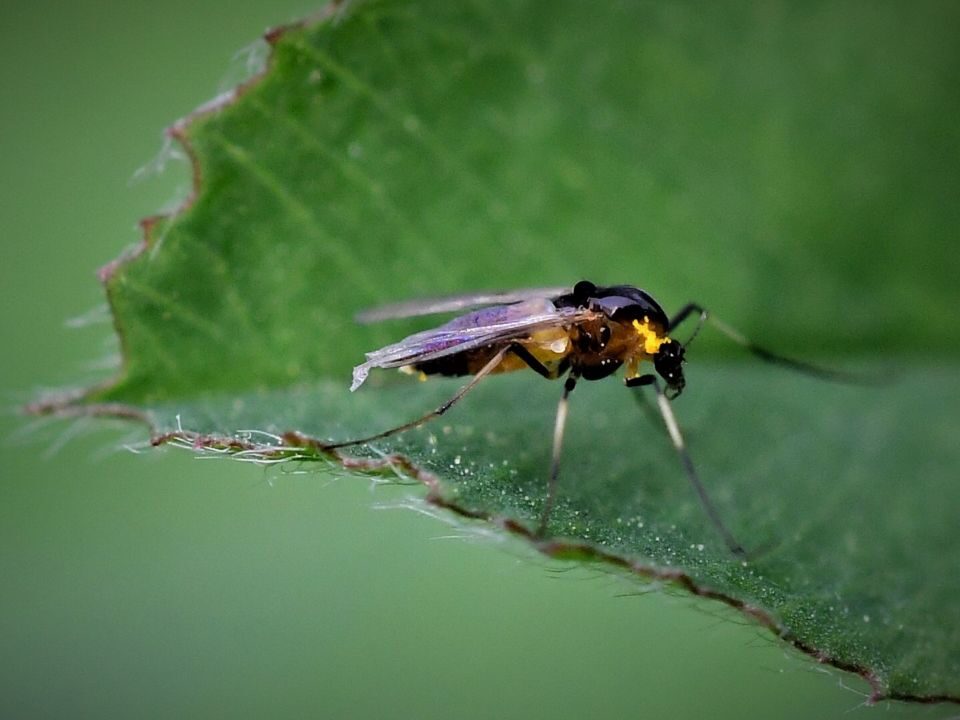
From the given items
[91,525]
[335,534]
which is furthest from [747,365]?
[91,525]

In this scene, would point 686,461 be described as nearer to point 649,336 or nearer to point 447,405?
point 649,336

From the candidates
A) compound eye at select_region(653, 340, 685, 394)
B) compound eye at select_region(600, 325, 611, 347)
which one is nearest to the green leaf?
compound eye at select_region(653, 340, 685, 394)

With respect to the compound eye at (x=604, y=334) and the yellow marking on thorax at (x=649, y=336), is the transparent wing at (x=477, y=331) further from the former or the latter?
the yellow marking on thorax at (x=649, y=336)

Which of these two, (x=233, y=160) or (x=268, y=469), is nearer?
(x=268, y=469)

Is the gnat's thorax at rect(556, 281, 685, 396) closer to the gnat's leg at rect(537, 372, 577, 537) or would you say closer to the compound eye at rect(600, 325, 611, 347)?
the compound eye at rect(600, 325, 611, 347)

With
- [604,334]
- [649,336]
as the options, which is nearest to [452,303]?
[604,334]

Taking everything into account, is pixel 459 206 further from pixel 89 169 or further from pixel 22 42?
pixel 22 42
